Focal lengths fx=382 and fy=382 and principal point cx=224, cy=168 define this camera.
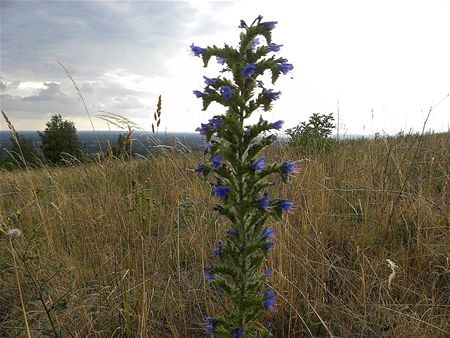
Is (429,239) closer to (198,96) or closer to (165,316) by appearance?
(165,316)

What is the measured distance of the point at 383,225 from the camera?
3428 millimetres

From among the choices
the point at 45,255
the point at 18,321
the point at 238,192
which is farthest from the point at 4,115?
the point at 238,192

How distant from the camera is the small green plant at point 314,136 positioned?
6.07 m

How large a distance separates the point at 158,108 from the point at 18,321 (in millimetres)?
2003

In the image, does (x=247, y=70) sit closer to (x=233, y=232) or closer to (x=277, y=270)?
(x=233, y=232)

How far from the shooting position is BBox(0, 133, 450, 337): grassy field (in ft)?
8.24

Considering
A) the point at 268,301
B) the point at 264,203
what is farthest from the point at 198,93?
the point at 268,301

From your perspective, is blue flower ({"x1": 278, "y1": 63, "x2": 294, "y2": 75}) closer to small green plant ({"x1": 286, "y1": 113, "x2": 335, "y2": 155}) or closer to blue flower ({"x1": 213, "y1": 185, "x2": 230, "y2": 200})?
blue flower ({"x1": 213, "y1": 185, "x2": 230, "y2": 200})

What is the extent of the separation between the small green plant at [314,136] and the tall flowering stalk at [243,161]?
4.08 metres

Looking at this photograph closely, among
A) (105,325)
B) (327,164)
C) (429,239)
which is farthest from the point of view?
(327,164)

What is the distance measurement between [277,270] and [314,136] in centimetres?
385

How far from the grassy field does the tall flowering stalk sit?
548mm

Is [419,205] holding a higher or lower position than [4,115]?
lower

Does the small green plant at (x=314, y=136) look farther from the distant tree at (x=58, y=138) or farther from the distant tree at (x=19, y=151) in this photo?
the distant tree at (x=58, y=138)
